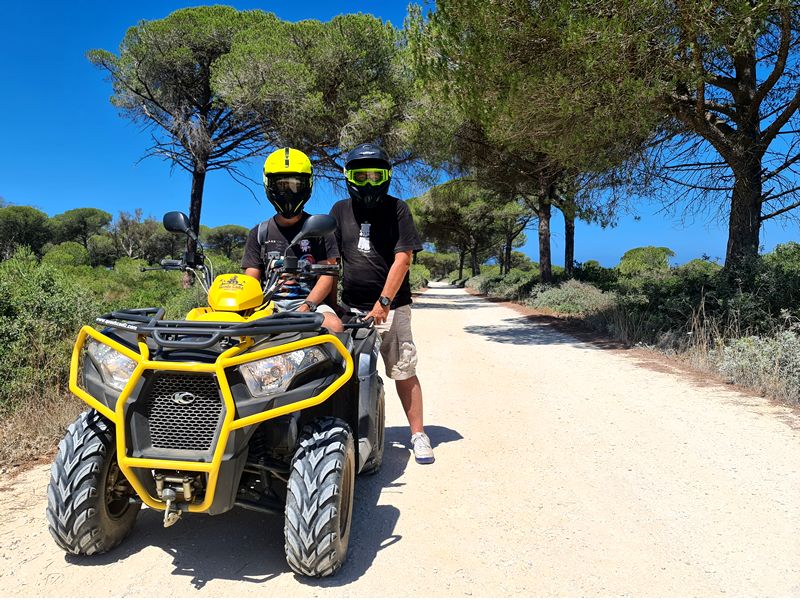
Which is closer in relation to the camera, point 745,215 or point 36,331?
point 36,331

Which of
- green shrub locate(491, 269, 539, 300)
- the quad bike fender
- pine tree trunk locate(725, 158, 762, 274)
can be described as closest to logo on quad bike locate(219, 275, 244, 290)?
the quad bike fender

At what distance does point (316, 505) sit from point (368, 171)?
7.29 feet

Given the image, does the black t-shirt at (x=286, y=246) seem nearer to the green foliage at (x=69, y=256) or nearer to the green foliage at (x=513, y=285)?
the green foliage at (x=69, y=256)

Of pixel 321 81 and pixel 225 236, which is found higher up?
pixel 321 81

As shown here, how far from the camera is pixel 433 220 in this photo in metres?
39.8

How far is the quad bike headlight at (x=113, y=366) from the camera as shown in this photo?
Answer: 2.25 meters

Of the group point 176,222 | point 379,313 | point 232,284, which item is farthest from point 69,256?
point 232,284

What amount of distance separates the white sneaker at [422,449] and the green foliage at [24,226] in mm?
41769

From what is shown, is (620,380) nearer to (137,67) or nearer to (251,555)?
(251,555)

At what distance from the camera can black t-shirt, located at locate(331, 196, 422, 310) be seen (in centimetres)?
376

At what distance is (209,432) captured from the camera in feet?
6.99

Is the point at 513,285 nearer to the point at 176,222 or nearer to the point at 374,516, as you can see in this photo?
the point at 374,516

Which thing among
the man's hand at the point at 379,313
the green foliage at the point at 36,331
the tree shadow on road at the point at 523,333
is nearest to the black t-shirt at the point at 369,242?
the man's hand at the point at 379,313

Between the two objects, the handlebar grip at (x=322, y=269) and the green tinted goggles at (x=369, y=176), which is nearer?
the handlebar grip at (x=322, y=269)
